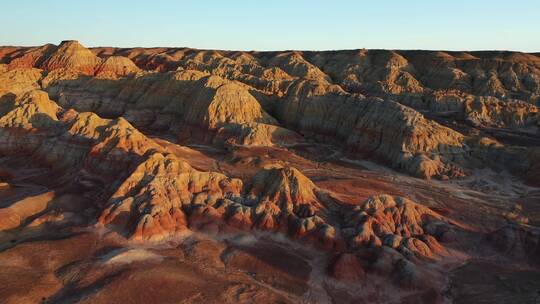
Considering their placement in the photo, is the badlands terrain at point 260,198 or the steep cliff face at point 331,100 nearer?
the badlands terrain at point 260,198

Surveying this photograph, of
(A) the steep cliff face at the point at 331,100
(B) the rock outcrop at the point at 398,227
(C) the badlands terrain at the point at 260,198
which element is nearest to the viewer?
(C) the badlands terrain at the point at 260,198

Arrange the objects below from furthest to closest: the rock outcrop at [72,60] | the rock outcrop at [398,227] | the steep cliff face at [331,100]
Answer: the rock outcrop at [72,60] → the steep cliff face at [331,100] → the rock outcrop at [398,227]

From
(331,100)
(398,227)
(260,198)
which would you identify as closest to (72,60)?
(331,100)

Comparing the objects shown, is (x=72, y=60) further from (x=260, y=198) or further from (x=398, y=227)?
(x=398, y=227)

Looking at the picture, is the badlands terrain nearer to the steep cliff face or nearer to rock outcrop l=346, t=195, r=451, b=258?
rock outcrop l=346, t=195, r=451, b=258

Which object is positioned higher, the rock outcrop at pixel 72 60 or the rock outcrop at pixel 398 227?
the rock outcrop at pixel 72 60

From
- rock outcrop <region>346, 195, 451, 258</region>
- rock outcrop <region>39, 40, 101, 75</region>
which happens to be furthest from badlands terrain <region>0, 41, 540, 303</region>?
rock outcrop <region>39, 40, 101, 75</region>

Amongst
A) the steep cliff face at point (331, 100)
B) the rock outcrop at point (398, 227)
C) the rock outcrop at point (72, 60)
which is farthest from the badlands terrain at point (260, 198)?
the rock outcrop at point (72, 60)

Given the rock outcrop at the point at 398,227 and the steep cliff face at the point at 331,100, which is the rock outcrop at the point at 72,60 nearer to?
the steep cliff face at the point at 331,100
